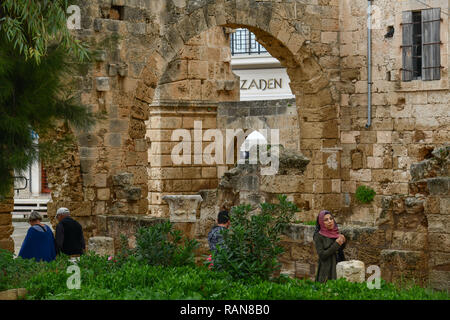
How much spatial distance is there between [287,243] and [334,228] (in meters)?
2.56

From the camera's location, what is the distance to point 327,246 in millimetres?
8492

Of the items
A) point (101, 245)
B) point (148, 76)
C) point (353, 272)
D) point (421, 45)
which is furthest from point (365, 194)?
point (353, 272)

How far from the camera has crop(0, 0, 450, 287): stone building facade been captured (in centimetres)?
1402

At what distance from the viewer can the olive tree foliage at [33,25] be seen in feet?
26.8

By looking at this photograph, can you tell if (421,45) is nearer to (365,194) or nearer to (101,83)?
(365,194)

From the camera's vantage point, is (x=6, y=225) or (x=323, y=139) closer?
(x=6, y=225)

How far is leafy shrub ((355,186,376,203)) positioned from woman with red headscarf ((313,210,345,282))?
718 centimetres

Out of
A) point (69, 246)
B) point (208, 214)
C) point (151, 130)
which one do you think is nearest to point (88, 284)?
point (69, 246)

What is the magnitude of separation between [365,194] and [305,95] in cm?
220

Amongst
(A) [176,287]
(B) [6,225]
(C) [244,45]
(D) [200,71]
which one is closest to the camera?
(A) [176,287]

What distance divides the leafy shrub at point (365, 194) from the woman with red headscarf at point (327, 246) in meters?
7.18

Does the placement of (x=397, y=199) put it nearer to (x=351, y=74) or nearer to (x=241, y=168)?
(x=241, y=168)

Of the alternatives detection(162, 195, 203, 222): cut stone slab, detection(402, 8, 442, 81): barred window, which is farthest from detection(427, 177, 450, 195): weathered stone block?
detection(402, 8, 442, 81): barred window

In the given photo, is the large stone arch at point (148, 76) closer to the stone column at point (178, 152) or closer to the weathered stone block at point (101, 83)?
the weathered stone block at point (101, 83)
